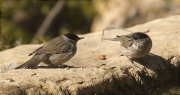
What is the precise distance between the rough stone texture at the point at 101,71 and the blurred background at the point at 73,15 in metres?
3.55

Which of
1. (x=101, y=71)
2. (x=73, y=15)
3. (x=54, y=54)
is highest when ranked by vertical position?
(x=73, y=15)

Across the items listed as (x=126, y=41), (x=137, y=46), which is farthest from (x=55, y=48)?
(x=137, y=46)

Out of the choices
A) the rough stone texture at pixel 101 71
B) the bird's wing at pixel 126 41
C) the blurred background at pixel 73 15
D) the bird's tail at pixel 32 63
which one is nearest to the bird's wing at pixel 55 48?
the bird's tail at pixel 32 63

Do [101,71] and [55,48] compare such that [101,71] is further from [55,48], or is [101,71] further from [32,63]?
[32,63]

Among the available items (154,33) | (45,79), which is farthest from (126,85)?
(154,33)

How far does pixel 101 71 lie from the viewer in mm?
4531

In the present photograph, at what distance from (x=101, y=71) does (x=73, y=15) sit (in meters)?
9.07

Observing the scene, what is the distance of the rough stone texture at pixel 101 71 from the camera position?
3961mm

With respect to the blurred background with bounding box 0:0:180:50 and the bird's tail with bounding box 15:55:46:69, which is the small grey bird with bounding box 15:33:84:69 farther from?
the blurred background with bounding box 0:0:180:50

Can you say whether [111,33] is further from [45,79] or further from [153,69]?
[45,79]

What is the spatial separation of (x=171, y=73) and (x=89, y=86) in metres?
2.62

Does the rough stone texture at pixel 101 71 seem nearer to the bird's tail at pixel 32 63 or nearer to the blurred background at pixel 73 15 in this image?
the bird's tail at pixel 32 63

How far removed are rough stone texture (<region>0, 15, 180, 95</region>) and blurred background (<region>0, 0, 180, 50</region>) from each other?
140 inches

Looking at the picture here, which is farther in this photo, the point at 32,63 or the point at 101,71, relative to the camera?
the point at 32,63
